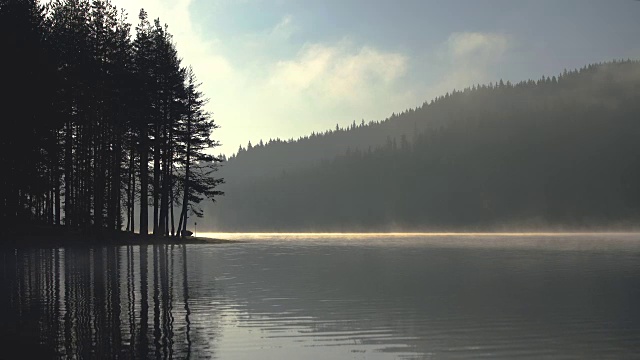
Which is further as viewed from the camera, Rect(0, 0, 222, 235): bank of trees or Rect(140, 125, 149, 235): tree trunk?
Rect(140, 125, 149, 235): tree trunk

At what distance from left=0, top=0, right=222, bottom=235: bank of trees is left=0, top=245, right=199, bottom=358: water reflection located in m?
19.2

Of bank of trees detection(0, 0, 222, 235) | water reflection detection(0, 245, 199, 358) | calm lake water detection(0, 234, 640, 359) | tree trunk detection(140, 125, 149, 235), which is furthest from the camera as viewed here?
tree trunk detection(140, 125, 149, 235)

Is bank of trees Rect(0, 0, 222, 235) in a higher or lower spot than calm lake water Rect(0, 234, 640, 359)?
higher

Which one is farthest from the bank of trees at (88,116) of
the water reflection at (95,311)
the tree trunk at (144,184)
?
the water reflection at (95,311)

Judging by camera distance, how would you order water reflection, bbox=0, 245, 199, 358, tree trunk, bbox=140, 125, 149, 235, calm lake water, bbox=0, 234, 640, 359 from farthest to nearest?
tree trunk, bbox=140, 125, 149, 235 → calm lake water, bbox=0, 234, 640, 359 → water reflection, bbox=0, 245, 199, 358

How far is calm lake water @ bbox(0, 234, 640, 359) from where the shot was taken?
43.8 feet

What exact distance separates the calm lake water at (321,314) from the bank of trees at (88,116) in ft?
69.3

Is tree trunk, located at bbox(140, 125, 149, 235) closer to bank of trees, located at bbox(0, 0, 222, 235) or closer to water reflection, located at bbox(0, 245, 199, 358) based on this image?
bank of trees, located at bbox(0, 0, 222, 235)

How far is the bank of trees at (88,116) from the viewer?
162 ft

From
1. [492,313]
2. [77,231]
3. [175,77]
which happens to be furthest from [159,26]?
[492,313]

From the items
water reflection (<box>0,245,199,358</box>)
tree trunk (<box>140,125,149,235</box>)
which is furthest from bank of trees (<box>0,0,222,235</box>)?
water reflection (<box>0,245,199,358</box>)

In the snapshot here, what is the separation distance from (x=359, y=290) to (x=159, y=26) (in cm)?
5535

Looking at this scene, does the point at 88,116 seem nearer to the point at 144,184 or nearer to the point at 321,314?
the point at 144,184

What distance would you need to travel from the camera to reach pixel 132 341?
45.4 ft
